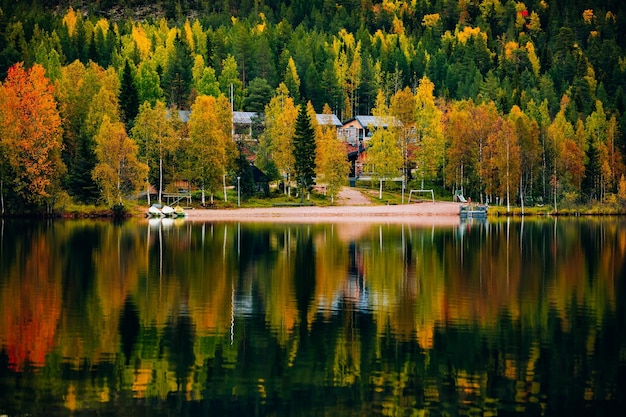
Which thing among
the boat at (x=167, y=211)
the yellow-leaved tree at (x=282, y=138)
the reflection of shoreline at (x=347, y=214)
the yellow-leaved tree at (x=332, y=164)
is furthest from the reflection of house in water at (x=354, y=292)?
the yellow-leaved tree at (x=282, y=138)

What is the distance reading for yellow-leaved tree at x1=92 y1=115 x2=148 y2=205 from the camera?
9919cm

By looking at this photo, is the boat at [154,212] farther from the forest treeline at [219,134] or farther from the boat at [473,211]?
the boat at [473,211]

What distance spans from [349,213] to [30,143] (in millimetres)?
34147

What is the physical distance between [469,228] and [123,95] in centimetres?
4912

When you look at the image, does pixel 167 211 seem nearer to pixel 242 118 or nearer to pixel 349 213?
pixel 349 213

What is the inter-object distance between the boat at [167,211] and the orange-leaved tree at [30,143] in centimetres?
1073

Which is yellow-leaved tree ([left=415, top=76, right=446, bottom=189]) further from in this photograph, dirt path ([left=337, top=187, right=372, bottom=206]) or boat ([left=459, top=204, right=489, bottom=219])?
boat ([left=459, top=204, right=489, bottom=219])

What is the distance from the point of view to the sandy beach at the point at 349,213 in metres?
101

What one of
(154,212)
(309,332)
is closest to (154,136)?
(154,212)

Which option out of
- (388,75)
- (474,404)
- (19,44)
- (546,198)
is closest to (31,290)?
(474,404)

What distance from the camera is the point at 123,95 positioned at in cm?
11769

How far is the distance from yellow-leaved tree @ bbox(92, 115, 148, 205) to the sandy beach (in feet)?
23.7

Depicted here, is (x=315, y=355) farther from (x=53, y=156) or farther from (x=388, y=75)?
(x=388, y=75)

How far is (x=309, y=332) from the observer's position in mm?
31281
